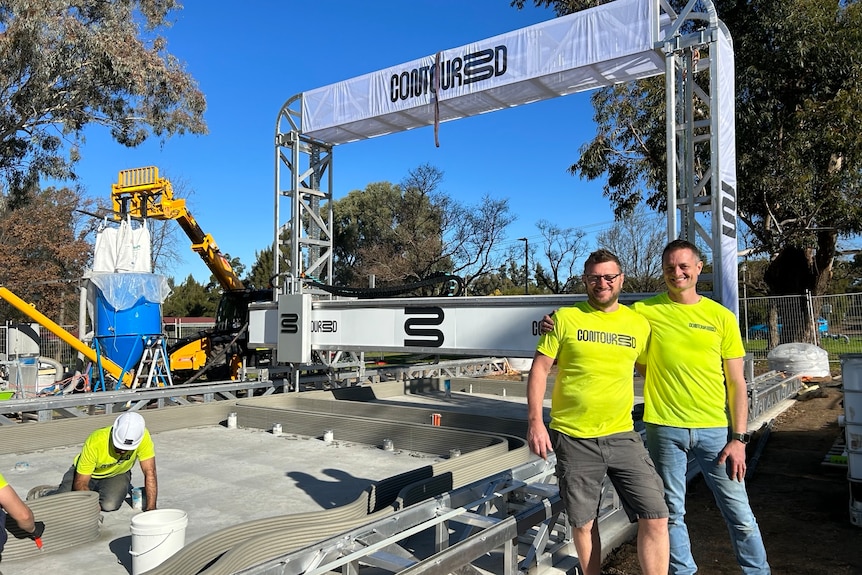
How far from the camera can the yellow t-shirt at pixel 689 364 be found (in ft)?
10.8

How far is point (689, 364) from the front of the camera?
330cm

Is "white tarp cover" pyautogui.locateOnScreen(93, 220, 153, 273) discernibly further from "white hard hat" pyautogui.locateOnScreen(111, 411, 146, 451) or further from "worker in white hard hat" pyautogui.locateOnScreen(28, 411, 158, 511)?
"white hard hat" pyautogui.locateOnScreen(111, 411, 146, 451)

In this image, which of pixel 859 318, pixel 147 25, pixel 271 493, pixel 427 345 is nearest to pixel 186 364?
pixel 427 345

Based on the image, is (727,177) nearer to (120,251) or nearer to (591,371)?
(591,371)

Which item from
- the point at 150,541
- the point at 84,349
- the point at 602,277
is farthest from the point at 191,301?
the point at 602,277

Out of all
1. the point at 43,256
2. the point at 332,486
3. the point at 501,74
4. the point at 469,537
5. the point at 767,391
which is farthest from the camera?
the point at 43,256

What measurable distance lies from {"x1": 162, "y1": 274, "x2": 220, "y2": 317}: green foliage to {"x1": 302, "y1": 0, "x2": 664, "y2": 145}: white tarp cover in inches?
1452

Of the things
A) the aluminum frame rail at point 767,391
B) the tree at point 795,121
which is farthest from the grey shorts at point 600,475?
the tree at point 795,121

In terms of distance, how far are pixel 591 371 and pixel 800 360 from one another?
14.9m

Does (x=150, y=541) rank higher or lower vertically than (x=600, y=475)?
lower

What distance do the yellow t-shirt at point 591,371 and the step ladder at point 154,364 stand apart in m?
10.4

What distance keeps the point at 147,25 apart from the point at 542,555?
24.6m

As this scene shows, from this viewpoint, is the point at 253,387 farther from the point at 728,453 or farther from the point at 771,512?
the point at 728,453

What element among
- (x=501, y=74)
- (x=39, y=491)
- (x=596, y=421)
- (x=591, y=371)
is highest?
(x=501, y=74)
